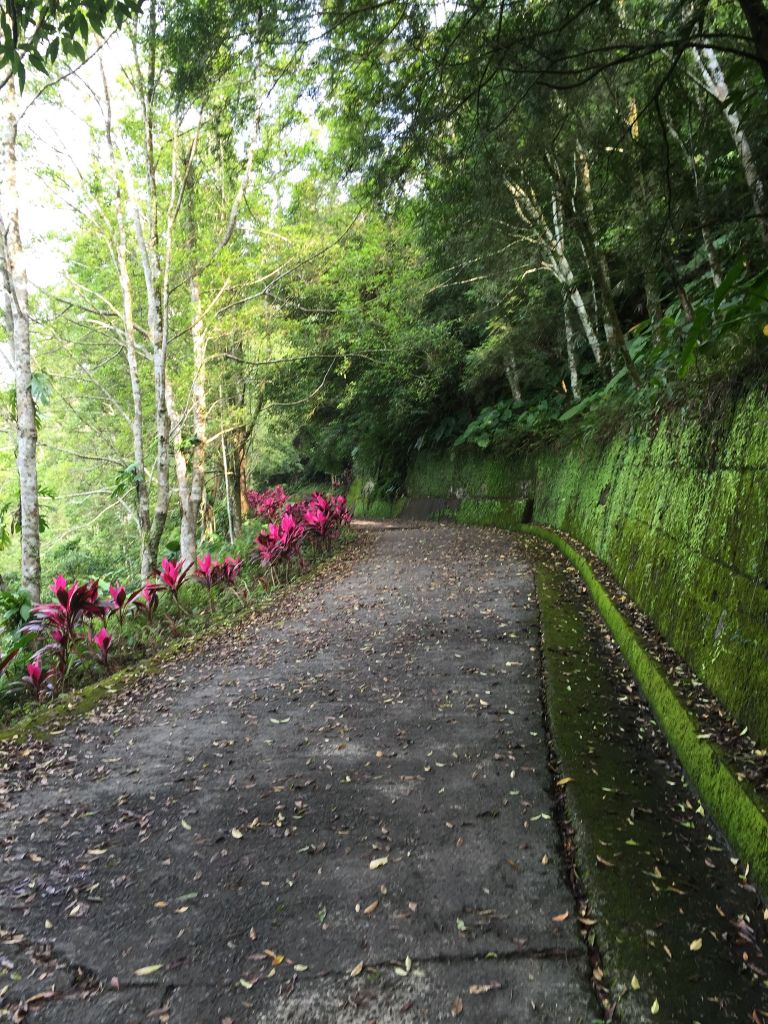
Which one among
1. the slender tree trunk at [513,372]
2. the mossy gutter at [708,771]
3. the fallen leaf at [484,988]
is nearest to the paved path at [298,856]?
the fallen leaf at [484,988]

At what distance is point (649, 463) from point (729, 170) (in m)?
3.42

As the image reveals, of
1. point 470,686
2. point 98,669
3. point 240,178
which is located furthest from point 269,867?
point 240,178

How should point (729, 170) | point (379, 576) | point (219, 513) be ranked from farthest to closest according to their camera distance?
1. point (219, 513)
2. point (379, 576)
3. point (729, 170)

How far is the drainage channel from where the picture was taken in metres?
1.77

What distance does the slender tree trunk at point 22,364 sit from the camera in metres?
6.68

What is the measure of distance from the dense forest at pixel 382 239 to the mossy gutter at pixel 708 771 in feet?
5.63

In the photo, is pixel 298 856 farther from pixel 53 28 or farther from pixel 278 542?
pixel 278 542

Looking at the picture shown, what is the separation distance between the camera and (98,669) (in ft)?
19.2

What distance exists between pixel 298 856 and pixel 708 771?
1766mm

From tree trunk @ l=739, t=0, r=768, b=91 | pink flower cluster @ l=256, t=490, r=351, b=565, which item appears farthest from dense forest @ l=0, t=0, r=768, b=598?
pink flower cluster @ l=256, t=490, r=351, b=565

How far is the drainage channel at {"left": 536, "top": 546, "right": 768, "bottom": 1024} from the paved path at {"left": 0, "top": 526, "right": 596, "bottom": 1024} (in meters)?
0.14

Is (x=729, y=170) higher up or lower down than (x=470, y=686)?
higher up

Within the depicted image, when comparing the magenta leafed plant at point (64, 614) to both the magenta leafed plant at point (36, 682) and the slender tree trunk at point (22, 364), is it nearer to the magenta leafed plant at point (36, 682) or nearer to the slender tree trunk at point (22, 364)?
the magenta leafed plant at point (36, 682)

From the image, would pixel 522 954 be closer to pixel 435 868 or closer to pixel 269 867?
pixel 435 868
